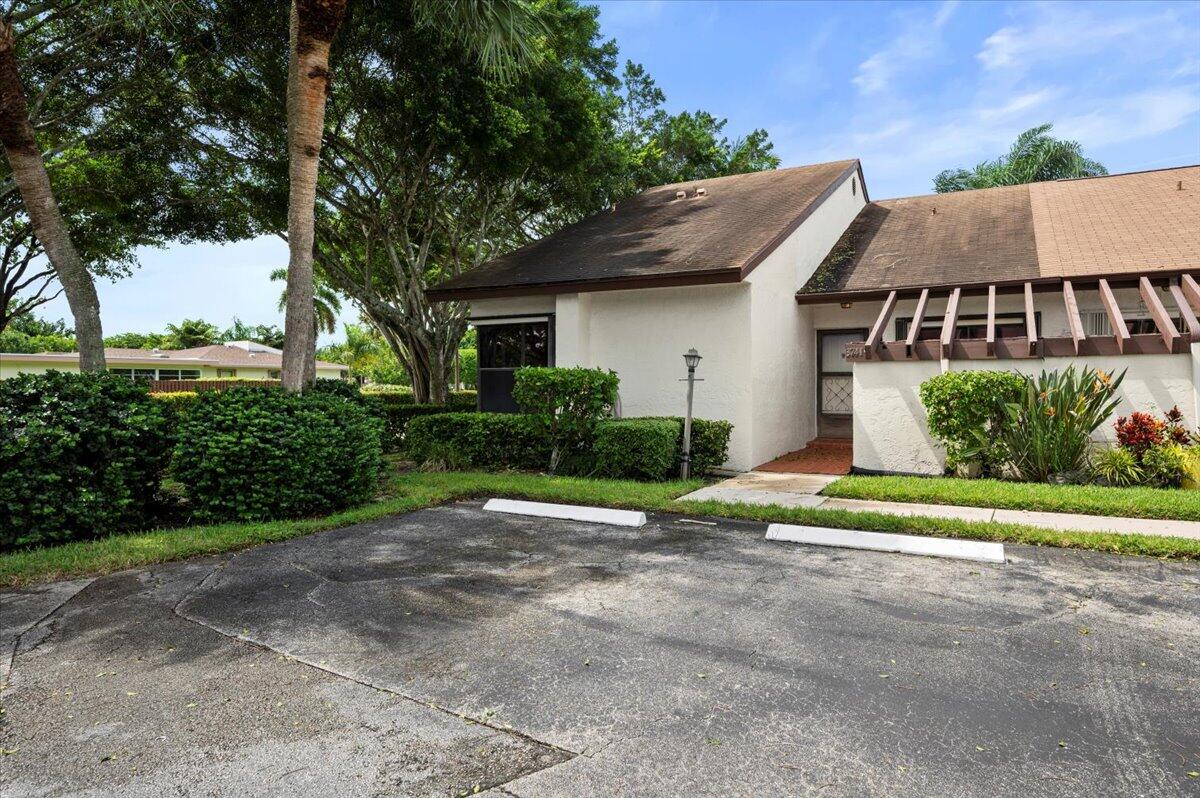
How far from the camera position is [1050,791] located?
245cm

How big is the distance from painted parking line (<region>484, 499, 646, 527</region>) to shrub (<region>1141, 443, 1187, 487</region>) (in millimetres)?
6119

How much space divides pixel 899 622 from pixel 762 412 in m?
6.83

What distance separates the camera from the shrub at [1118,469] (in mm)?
8008

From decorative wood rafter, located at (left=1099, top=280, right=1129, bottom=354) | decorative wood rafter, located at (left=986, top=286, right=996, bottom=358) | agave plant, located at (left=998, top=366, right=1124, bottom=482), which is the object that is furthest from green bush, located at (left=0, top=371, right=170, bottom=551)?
decorative wood rafter, located at (left=1099, top=280, right=1129, bottom=354)

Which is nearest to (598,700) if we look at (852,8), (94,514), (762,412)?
(94,514)

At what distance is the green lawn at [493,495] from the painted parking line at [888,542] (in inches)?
13.0

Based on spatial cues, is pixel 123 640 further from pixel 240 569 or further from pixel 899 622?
pixel 899 622

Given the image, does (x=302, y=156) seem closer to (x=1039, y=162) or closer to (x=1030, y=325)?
(x=1030, y=325)

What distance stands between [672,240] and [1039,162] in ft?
85.0

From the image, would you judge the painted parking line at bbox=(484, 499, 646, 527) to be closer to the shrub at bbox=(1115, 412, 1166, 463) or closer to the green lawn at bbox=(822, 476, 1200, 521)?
the green lawn at bbox=(822, 476, 1200, 521)

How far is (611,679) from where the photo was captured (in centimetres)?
341

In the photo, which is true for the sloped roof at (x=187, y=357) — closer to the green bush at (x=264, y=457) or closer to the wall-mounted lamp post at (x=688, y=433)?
the green bush at (x=264, y=457)

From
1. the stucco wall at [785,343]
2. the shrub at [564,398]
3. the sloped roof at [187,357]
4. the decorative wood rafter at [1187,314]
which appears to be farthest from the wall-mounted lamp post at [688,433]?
the sloped roof at [187,357]

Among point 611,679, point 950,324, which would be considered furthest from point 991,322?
point 611,679
